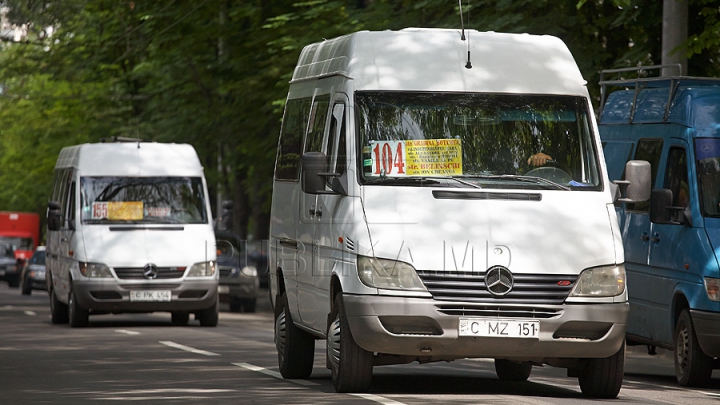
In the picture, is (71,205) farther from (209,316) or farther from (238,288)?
(238,288)

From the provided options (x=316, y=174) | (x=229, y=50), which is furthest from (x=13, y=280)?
(x=316, y=174)

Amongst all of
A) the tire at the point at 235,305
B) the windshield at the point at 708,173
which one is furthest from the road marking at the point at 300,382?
the tire at the point at 235,305

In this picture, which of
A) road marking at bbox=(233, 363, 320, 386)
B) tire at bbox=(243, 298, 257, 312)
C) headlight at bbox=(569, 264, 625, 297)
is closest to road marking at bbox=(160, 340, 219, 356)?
road marking at bbox=(233, 363, 320, 386)

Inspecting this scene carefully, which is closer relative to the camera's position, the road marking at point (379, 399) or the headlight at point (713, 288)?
the road marking at point (379, 399)

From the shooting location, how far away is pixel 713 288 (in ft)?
42.9

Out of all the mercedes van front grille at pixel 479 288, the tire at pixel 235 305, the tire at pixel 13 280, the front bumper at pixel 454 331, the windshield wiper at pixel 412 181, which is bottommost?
the tire at pixel 13 280

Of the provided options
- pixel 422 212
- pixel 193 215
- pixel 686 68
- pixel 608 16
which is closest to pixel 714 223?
pixel 422 212

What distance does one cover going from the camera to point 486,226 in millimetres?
10453

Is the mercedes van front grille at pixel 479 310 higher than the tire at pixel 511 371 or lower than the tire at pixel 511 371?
higher

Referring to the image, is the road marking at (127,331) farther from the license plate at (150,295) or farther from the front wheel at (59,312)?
the front wheel at (59,312)

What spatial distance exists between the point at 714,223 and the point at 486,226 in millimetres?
3693

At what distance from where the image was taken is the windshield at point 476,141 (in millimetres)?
10914

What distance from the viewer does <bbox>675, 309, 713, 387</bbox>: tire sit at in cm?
1337

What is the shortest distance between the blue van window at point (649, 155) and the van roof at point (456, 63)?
10.7 feet
